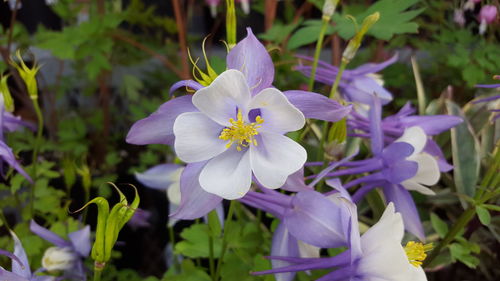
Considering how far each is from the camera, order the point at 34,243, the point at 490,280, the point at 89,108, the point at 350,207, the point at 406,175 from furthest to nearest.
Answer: the point at 89,108 → the point at 490,280 → the point at 34,243 → the point at 406,175 → the point at 350,207

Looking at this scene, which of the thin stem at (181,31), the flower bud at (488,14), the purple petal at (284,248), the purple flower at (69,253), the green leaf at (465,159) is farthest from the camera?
the thin stem at (181,31)

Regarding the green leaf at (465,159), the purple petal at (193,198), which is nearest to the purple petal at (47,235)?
the purple petal at (193,198)

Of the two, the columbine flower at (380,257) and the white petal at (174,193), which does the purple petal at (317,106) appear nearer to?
the columbine flower at (380,257)

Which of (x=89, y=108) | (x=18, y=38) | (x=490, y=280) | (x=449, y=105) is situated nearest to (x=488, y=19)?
(x=449, y=105)

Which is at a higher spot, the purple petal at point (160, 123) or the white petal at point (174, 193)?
the purple petal at point (160, 123)

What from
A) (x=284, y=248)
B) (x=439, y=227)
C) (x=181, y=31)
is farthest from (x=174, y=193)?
(x=181, y=31)

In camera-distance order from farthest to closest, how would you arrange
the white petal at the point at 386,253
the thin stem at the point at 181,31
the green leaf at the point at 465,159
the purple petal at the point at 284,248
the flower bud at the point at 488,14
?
the thin stem at the point at 181,31 → the flower bud at the point at 488,14 → the green leaf at the point at 465,159 → the purple petal at the point at 284,248 → the white petal at the point at 386,253

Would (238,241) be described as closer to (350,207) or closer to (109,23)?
(350,207)

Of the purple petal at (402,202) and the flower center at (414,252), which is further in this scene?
the purple petal at (402,202)
